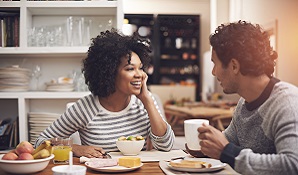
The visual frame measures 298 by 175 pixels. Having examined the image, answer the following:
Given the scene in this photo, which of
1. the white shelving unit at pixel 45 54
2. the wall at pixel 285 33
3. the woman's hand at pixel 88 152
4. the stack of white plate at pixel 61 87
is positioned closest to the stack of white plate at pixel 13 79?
the white shelving unit at pixel 45 54

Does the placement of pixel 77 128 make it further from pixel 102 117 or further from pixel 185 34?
pixel 185 34

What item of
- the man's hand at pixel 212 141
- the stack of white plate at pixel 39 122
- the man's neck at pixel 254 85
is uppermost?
the man's neck at pixel 254 85

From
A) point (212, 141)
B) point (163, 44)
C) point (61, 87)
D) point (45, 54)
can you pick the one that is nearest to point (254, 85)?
point (212, 141)

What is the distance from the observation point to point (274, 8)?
5680 mm

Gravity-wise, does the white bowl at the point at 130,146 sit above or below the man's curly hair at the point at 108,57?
below

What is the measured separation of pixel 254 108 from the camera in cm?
147

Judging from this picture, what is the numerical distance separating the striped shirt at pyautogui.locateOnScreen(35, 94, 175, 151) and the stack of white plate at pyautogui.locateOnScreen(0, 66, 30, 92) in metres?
1.26

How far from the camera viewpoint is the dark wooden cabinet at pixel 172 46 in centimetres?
922

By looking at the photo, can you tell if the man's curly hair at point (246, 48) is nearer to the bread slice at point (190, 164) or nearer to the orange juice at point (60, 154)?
the bread slice at point (190, 164)

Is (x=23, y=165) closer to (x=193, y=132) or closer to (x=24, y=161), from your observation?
(x=24, y=161)

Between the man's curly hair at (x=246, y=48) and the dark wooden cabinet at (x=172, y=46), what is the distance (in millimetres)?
7701

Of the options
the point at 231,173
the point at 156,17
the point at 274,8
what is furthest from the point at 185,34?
the point at 231,173

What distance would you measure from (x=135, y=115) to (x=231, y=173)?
72 cm

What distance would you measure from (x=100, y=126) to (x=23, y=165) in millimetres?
615
